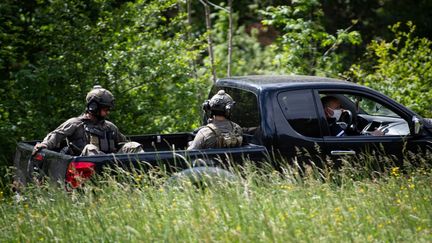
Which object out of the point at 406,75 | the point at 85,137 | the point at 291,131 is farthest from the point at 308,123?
the point at 406,75

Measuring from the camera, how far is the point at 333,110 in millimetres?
8703

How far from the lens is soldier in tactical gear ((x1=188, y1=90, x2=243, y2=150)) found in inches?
308

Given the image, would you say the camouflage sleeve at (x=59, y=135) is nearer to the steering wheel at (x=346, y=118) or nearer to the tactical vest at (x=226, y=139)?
the tactical vest at (x=226, y=139)

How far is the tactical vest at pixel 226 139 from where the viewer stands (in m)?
7.81

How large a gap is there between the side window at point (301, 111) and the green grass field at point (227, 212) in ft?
3.39

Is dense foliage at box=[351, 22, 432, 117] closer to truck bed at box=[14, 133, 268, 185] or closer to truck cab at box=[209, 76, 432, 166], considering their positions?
truck cab at box=[209, 76, 432, 166]

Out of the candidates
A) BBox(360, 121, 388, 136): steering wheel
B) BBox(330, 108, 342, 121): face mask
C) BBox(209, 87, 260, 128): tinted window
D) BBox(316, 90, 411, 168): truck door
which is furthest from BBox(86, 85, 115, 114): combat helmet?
BBox(360, 121, 388, 136): steering wheel

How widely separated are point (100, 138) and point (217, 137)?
1192mm

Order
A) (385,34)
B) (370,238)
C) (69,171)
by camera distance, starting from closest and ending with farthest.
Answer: (370,238) → (69,171) → (385,34)

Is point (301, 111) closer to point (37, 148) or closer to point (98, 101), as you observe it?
point (98, 101)

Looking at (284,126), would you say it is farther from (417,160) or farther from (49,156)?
(49,156)

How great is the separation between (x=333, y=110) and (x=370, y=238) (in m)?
3.39

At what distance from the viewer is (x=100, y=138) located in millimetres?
8039

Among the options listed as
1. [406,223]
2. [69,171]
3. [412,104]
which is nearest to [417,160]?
[406,223]
